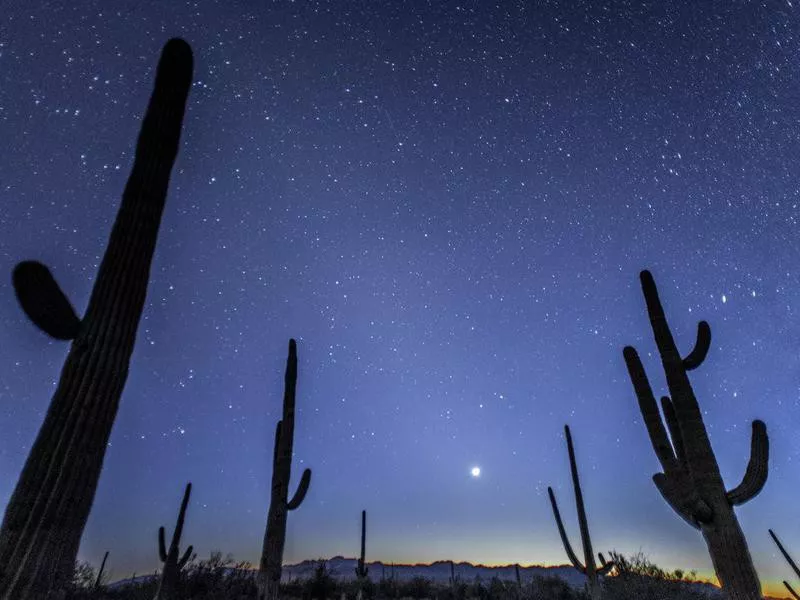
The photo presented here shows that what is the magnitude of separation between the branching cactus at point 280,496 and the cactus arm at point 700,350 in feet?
23.7

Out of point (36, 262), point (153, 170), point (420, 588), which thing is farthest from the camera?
point (420, 588)

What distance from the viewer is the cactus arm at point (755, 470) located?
6084 mm

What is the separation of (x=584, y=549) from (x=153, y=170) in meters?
15.1

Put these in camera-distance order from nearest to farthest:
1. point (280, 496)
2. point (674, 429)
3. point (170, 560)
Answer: point (674, 429)
point (280, 496)
point (170, 560)

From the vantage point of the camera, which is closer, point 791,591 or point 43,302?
point 43,302

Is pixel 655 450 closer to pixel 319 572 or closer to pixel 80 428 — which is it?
pixel 80 428

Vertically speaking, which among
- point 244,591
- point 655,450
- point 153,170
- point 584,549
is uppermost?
point 153,170

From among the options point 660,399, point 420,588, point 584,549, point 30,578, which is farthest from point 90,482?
point 420,588

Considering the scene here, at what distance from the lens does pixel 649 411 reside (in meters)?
8.10

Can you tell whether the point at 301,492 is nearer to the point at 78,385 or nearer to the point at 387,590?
the point at 78,385

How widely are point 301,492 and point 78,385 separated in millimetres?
7730

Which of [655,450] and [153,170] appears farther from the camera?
[655,450]

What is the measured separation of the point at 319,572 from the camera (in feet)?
67.6

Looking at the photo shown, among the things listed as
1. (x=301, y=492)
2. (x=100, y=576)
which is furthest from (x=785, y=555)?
(x=100, y=576)
